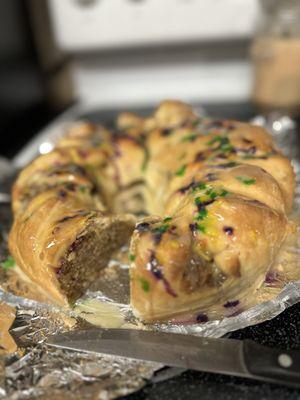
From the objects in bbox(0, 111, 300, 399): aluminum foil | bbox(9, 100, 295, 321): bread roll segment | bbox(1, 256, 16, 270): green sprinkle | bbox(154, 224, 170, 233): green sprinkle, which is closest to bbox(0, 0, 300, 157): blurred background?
A: bbox(9, 100, 295, 321): bread roll segment

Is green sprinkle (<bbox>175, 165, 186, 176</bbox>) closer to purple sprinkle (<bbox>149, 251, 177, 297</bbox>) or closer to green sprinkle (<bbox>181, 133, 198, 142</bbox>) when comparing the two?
green sprinkle (<bbox>181, 133, 198, 142</bbox>)

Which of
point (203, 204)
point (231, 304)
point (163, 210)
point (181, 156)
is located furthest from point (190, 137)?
point (231, 304)

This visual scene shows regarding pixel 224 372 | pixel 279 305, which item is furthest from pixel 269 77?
pixel 224 372

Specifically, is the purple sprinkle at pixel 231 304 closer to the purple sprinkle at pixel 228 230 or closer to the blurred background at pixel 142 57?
the purple sprinkle at pixel 228 230

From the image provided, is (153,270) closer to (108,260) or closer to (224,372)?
(224,372)

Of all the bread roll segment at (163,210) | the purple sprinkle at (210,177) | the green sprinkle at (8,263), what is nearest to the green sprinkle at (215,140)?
the bread roll segment at (163,210)

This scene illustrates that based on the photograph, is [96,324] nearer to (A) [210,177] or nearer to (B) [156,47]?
(A) [210,177]
